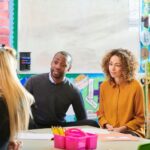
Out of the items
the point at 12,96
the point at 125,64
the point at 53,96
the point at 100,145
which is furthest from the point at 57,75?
the point at 12,96

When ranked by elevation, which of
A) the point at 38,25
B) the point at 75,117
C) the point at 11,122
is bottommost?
the point at 75,117

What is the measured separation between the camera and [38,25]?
395 centimetres

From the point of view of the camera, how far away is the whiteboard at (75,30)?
154 inches

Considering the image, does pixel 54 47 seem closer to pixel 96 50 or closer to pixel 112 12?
pixel 96 50

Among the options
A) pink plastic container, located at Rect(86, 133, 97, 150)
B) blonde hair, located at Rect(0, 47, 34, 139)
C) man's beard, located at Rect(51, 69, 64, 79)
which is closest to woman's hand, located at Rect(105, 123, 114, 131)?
man's beard, located at Rect(51, 69, 64, 79)

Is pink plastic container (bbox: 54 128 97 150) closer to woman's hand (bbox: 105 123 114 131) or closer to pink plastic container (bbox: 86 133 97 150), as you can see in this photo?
pink plastic container (bbox: 86 133 97 150)

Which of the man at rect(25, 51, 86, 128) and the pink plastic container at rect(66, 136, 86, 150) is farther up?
the man at rect(25, 51, 86, 128)

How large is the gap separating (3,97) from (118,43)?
2.68 meters

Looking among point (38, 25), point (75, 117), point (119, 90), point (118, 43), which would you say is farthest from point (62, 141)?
point (118, 43)

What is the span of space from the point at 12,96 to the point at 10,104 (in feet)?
0.13

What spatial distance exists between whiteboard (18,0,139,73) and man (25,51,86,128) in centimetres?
36

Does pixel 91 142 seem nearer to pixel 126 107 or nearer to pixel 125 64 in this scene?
pixel 126 107

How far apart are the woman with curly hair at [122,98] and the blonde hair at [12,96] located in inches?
58.9

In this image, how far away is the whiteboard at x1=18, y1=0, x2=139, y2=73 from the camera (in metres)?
3.92
